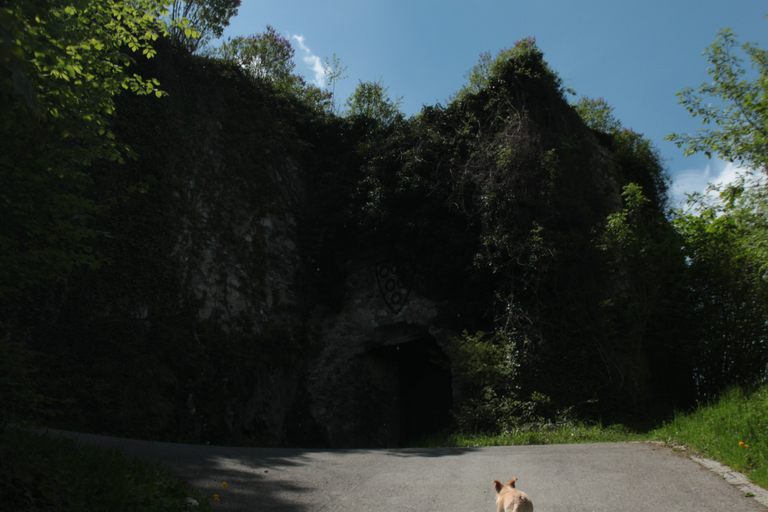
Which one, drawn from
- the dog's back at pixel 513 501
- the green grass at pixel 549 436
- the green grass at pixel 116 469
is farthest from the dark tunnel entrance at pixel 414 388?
the dog's back at pixel 513 501

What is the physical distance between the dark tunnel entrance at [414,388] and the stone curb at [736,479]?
671 cm

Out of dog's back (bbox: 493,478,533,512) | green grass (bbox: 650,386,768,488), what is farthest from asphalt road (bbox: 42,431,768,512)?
dog's back (bbox: 493,478,533,512)

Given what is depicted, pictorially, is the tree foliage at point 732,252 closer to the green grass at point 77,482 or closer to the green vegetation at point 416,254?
the green vegetation at point 416,254

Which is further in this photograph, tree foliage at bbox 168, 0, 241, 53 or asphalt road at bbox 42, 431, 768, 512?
tree foliage at bbox 168, 0, 241, 53

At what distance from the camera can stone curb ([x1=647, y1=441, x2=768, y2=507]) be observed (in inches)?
139

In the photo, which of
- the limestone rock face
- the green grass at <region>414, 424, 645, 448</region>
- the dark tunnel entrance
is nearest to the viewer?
the green grass at <region>414, 424, 645, 448</region>

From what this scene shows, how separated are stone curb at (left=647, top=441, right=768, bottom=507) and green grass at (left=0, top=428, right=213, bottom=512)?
4.00 m

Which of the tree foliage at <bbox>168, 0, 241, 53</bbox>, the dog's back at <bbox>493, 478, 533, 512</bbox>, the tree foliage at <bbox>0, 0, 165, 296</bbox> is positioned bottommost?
the dog's back at <bbox>493, 478, 533, 512</bbox>

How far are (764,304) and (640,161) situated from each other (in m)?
6.15

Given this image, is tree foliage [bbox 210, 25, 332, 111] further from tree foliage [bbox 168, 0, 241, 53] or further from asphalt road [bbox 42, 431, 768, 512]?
asphalt road [bbox 42, 431, 768, 512]

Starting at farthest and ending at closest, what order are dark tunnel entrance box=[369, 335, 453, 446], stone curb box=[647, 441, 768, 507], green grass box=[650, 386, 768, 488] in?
dark tunnel entrance box=[369, 335, 453, 446], green grass box=[650, 386, 768, 488], stone curb box=[647, 441, 768, 507]

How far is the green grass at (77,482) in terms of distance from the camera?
2809 mm

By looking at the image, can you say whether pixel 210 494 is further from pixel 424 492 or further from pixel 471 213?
pixel 471 213

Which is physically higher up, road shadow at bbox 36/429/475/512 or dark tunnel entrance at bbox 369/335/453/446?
dark tunnel entrance at bbox 369/335/453/446
